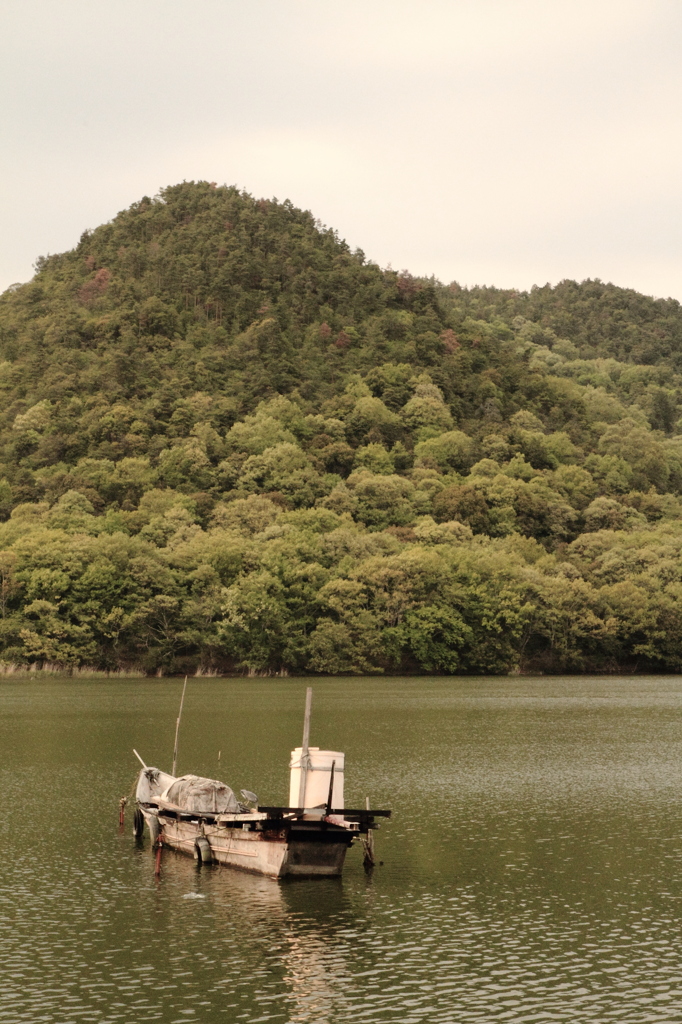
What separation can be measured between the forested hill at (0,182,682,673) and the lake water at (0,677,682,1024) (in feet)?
167

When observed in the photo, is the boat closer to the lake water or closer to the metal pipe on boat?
the metal pipe on boat

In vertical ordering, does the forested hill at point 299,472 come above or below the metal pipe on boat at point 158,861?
above

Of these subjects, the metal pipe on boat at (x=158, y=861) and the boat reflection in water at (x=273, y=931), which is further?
the metal pipe on boat at (x=158, y=861)

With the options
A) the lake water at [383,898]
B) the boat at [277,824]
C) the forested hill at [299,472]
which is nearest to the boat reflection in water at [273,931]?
the lake water at [383,898]

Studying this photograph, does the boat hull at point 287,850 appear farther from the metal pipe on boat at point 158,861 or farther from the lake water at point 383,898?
the metal pipe on boat at point 158,861

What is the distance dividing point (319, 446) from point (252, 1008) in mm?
128366

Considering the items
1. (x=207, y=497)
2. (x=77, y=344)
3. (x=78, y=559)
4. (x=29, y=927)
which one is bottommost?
(x=29, y=927)

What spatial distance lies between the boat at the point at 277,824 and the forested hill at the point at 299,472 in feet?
229

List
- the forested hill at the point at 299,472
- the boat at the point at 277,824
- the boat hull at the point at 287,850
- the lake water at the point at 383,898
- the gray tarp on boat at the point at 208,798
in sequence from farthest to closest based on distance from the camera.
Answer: the forested hill at the point at 299,472
the gray tarp on boat at the point at 208,798
the boat at the point at 277,824
the boat hull at the point at 287,850
the lake water at the point at 383,898

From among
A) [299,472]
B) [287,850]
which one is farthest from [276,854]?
[299,472]

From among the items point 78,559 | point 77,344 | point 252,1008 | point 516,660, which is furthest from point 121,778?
point 77,344

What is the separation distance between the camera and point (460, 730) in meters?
54.8

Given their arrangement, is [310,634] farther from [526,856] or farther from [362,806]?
[526,856]

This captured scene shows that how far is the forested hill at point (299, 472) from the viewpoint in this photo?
335ft
